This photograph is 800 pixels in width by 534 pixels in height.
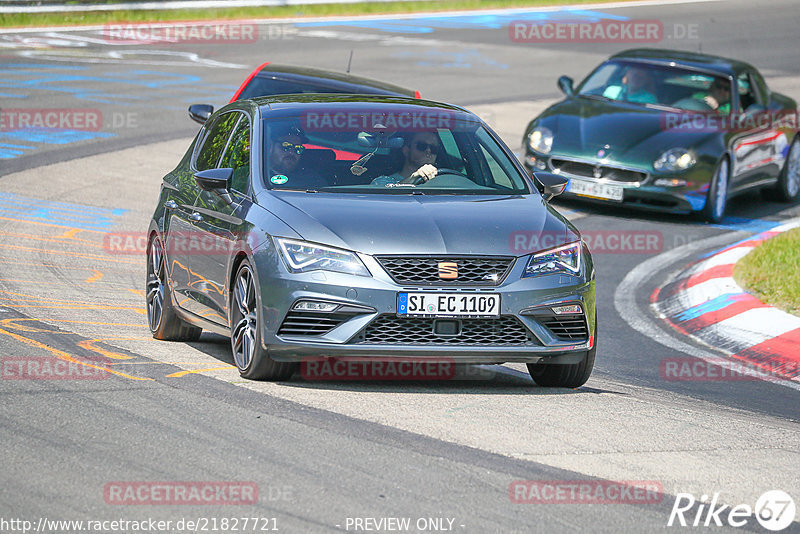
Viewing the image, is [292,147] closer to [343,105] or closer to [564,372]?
[343,105]

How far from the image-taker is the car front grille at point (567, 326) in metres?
6.91

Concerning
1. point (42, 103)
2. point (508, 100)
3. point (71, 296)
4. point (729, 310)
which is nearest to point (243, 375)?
point (71, 296)

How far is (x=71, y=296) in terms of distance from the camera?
30.5 ft

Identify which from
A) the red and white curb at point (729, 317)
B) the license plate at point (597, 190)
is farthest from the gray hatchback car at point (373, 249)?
the license plate at point (597, 190)

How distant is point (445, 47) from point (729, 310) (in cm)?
1893

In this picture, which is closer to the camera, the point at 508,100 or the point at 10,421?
the point at 10,421

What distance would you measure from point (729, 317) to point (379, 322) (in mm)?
4377

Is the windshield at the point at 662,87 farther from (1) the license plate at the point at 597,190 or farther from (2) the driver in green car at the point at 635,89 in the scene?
(1) the license plate at the point at 597,190

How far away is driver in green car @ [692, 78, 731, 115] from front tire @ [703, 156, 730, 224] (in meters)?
0.95

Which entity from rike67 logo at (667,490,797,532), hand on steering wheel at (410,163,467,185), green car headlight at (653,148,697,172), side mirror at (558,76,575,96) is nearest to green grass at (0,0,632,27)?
side mirror at (558,76,575,96)

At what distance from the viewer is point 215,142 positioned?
8.51 metres

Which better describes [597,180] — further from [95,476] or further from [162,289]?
[95,476]

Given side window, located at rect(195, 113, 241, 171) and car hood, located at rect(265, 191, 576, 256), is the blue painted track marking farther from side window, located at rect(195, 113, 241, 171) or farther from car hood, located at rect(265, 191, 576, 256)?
car hood, located at rect(265, 191, 576, 256)

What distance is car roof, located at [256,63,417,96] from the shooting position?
13141 millimetres
